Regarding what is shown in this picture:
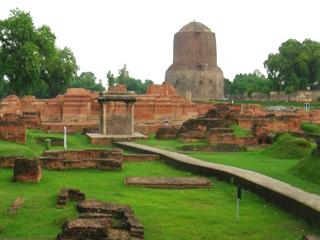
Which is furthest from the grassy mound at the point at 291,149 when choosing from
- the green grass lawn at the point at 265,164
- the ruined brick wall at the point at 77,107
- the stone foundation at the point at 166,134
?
the ruined brick wall at the point at 77,107

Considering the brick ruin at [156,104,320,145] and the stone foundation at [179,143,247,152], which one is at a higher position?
the brick ruin at [156,104,320,145]

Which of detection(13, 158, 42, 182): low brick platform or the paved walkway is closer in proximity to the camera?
the paved walkway

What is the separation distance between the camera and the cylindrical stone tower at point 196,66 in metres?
58.3

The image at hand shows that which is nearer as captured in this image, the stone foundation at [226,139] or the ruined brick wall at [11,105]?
the stone foundation at [226,139]

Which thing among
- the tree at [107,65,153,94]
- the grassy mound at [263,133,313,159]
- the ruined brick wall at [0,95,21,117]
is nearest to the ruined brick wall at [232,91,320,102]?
the tree at [107,65,153,94]

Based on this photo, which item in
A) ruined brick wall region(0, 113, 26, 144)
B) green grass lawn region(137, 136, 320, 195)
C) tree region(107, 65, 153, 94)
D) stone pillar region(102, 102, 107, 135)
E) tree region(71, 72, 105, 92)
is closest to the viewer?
green grass lawn region(137, 136, 320, 195)

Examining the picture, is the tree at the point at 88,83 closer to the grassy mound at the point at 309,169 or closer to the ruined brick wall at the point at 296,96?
the ruined brick wall at the point at 296,96

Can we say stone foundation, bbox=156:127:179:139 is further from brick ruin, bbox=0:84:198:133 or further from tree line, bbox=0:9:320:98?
tree line, bbox=0:9:320:98

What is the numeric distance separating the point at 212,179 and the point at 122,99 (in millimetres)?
11424

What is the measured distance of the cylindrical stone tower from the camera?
191 ft

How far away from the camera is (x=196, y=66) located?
5850 cm

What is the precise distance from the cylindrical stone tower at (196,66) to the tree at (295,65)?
6018 mm

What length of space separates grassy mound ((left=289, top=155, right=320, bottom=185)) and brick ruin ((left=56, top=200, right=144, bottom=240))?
16.0 ft

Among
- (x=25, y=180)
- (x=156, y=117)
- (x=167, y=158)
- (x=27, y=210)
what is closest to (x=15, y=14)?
(x=156, y=117)
